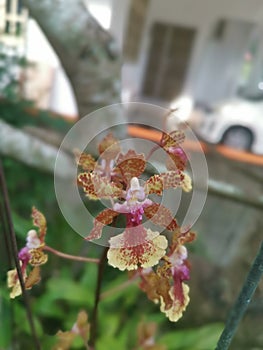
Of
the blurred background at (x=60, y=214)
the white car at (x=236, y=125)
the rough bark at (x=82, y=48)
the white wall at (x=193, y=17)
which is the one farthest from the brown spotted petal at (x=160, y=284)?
the white wall at (x=193, y=17)

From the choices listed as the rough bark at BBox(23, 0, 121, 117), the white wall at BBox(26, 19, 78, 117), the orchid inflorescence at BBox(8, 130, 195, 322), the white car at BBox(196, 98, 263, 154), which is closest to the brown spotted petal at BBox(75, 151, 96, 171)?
the orchid inflorescence at BBox(8, 130, 195, 322)

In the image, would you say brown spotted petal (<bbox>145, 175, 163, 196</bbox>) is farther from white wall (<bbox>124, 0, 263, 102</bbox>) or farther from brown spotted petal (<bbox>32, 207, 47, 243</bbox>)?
white wall (<bbox>124, 0, 263, 102</bbox>)

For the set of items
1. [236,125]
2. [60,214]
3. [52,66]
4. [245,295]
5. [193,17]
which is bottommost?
[236,125]

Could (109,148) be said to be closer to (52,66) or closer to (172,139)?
(172,139)

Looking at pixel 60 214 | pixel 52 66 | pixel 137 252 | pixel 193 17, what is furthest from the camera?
pixel 193 17

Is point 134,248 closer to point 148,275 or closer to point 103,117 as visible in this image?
point 148,275

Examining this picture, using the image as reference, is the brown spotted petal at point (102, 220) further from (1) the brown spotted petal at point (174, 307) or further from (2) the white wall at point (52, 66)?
(2) the white wall at point (52, 66)

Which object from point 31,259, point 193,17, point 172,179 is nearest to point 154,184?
point 172,179
